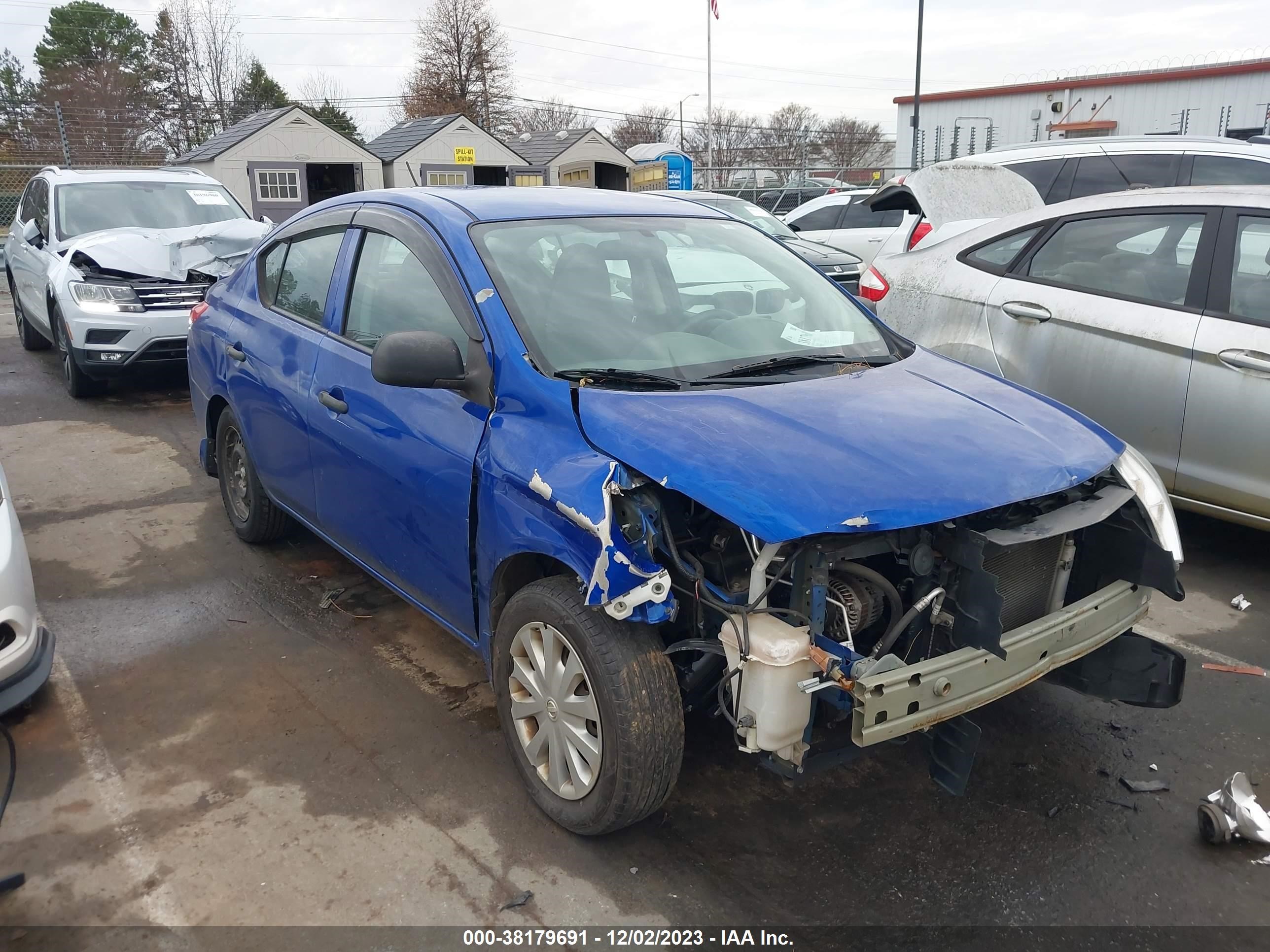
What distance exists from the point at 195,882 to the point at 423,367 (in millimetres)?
1596

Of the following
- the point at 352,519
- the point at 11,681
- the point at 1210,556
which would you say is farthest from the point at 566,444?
the point at 1210,556

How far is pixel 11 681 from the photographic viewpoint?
128 inches

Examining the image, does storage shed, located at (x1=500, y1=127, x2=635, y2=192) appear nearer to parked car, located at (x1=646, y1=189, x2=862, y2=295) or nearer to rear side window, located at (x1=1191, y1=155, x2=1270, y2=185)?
parked car, located at (x1=646, y1=189, x2=862, y2=295)

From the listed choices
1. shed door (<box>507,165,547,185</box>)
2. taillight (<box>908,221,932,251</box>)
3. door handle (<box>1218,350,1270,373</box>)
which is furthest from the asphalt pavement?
shed door (<box>507,165,547,185</box>)

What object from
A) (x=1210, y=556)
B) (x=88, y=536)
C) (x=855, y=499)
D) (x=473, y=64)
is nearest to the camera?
(x=855, y=499)

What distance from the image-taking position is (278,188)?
989 inches

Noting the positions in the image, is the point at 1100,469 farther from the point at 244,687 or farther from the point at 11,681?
the point at 11,681

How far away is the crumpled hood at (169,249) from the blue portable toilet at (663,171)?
62.4ft

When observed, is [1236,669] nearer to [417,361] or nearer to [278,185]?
[417,361]

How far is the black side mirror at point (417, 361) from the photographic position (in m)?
2.90

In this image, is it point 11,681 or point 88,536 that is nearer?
point 11,681

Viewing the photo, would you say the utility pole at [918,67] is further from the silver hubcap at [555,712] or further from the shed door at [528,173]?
A: the silver hubcap at [555,712]

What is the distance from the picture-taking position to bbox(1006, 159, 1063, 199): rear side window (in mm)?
→ 7215

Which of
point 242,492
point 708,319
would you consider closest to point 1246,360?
point 708,319
